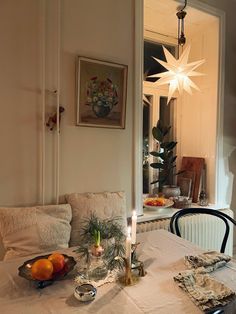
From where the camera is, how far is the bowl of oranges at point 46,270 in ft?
3.56

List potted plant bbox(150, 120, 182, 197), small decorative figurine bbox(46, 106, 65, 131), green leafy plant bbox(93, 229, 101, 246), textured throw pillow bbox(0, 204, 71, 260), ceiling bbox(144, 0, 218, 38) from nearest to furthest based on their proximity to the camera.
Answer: green leafy plant bbox(93, 229, 101, 246) → textured throw pillow bbox(0, 204, 71, 260) → small decorative figurine bbox(46, 106, 65, 131) → ceiling bbox(144, 0, 218, 38) → potted plant bbox(150, 120, 182, 197)

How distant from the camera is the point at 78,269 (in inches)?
49.5

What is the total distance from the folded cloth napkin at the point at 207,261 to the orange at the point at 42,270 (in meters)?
0.67

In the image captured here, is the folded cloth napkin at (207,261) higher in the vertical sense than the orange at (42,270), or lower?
lower

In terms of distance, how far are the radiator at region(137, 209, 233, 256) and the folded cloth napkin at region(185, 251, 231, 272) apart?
36.9 inches

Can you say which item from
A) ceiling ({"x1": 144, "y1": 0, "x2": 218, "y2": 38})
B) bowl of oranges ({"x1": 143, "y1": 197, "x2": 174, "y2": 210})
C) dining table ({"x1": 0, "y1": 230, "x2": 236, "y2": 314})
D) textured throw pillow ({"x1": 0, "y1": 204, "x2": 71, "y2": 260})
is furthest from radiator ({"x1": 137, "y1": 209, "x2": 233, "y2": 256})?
ceiling ({"x1": 144, "y1": 0, "x2": 218, "y2": 38})

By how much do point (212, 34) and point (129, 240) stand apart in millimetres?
2571

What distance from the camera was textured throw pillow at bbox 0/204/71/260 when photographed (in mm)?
1564

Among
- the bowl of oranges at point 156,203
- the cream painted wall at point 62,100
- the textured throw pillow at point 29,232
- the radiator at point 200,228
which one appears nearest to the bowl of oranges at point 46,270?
the textured throw pillow at point 29,232

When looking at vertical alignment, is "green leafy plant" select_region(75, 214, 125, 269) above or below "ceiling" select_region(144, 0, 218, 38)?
below

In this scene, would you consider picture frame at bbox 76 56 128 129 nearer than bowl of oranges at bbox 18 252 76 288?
No

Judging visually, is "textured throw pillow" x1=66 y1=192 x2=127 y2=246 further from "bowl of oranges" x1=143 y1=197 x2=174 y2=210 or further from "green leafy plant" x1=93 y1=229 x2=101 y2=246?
"green leafy plant" x1=93 y1=229 x2=101 y2=246

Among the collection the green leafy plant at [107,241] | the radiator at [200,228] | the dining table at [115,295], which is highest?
the green leafy plant at [107,241]

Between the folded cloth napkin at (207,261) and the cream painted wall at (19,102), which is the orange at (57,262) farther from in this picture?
the cream painted wall at (19,102)
